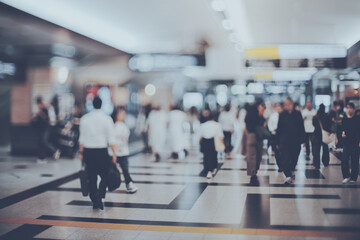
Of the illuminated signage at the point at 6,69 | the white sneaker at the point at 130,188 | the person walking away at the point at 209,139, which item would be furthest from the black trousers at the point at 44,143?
the person walking away at the point at 209,139

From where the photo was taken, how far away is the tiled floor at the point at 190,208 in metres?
5.00

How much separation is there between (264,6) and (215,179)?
4.00 m

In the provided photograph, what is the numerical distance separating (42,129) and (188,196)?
7.02 meters

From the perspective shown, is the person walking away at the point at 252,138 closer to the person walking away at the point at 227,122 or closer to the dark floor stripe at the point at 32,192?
the dark floor stripe at the point at 32,192

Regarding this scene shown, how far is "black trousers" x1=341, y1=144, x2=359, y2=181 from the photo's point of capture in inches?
288

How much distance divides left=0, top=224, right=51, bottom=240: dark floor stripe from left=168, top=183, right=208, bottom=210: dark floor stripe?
6.52 ft

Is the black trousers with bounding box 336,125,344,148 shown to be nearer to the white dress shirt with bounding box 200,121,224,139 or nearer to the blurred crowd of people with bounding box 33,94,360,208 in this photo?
the blurred crowd of people with bounding box 33,94,360,208

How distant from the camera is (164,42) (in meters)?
14.0

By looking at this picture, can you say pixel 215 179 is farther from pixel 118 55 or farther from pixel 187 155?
pixel 118 55

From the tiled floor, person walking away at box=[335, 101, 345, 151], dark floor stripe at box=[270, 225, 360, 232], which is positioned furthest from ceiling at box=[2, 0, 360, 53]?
dark floor stripe at box=[270, 225, 360, 232]

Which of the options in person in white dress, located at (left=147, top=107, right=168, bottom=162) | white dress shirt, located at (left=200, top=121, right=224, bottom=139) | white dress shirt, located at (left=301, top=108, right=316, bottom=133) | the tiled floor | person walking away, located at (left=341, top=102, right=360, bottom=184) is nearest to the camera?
the tiled floor

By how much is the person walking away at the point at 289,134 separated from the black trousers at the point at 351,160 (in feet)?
2.76

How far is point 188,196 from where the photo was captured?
23.1 ft

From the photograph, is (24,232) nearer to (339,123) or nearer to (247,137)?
(247,137)
